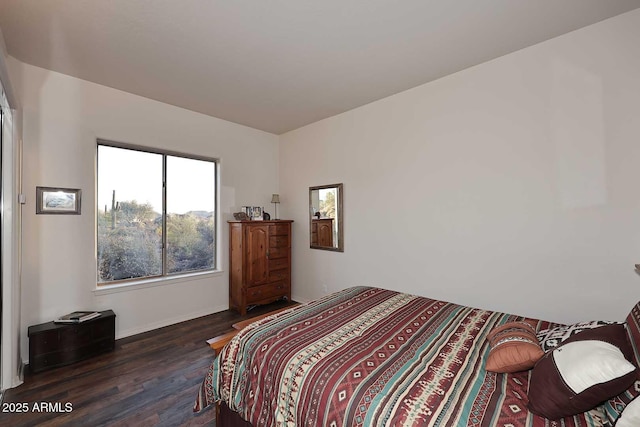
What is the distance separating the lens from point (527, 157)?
2303 millimetres

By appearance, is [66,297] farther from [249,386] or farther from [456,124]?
[456,124]

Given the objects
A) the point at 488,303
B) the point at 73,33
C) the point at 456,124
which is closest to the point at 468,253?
the point at 488,303

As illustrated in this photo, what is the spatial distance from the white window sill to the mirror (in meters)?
1.55

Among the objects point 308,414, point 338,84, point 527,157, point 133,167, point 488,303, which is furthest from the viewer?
point 133,167

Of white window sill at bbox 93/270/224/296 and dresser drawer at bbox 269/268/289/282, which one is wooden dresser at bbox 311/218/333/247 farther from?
white window sill at bbox 93/270/224/296

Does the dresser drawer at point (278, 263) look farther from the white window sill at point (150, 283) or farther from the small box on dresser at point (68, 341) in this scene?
the small box on dresser at point (68, 341)

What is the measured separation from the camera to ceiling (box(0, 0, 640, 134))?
6.08 feet

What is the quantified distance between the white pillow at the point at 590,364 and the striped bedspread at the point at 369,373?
0.50 ft

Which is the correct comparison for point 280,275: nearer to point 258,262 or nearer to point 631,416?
point 258,262

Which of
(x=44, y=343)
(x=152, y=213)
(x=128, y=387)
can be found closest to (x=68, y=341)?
(x=44, y=343)

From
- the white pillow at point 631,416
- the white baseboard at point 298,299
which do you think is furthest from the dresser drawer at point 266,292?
the white pillow at point 631,416

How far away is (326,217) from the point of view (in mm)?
3945

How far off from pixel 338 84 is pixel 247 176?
83.0 inches

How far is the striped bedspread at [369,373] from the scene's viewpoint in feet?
3.37
